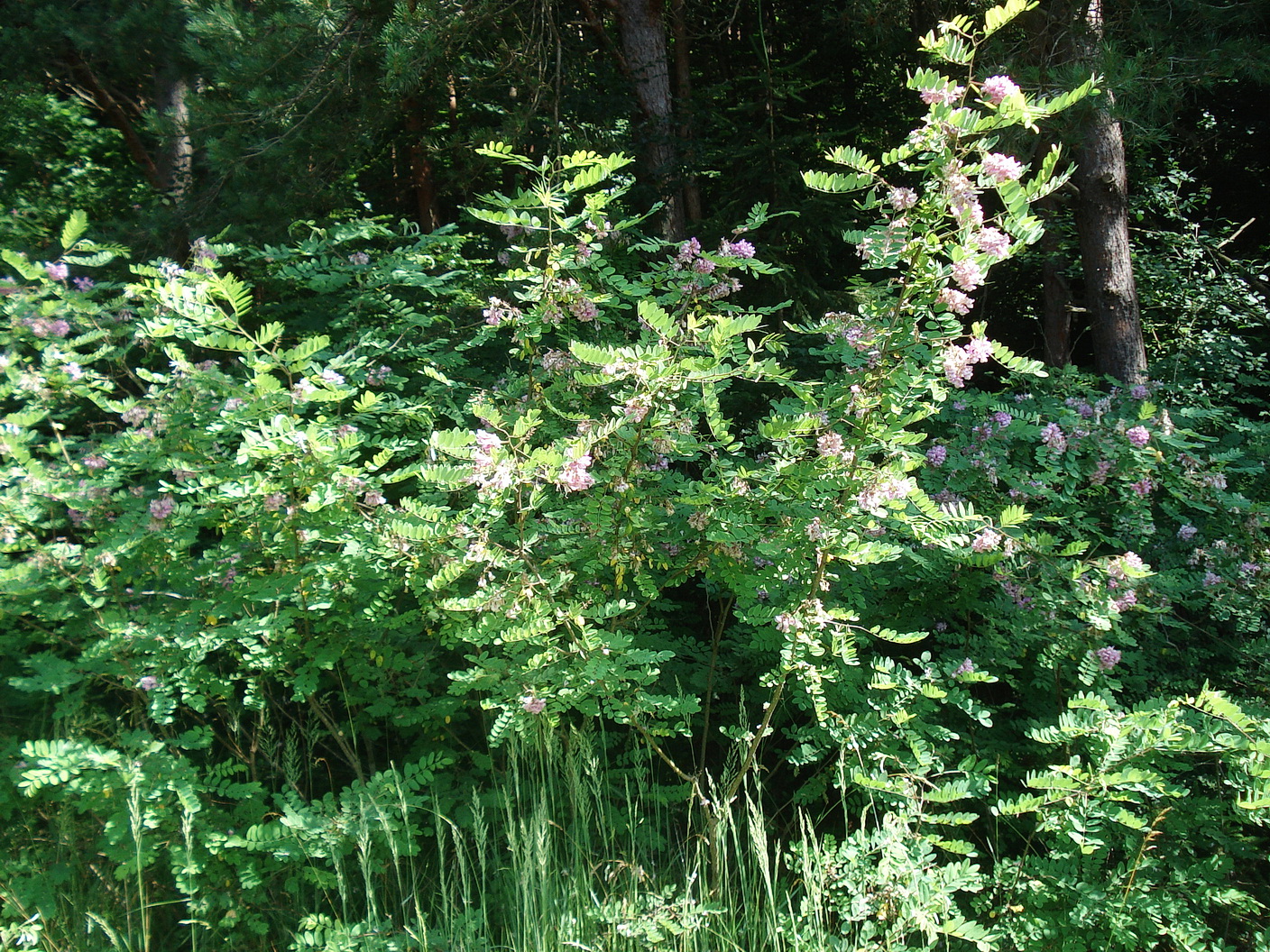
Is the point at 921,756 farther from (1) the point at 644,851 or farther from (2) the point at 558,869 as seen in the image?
(2) the point at 558,869

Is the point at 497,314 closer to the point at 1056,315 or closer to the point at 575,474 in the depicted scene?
the point at 575,474

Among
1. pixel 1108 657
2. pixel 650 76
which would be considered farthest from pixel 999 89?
pixel 650 76

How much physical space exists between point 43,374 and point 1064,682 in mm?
3689

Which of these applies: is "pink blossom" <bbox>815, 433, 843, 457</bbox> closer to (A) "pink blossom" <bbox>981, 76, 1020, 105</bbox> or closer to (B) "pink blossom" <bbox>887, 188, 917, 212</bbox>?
(B) "pink blossom" <bbox>887, 188, 917, 212</bbox>

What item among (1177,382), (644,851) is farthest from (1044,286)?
(644,851)

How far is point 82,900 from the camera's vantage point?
8.50ft

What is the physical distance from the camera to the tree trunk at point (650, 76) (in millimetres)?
4992

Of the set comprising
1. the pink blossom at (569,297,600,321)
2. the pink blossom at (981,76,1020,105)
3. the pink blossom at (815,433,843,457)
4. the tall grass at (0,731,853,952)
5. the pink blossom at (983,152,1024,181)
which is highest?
the pink blossom at (981,76,1020,105)

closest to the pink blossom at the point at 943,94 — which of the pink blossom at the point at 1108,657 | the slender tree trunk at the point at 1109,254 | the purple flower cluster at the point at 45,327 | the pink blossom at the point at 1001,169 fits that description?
the pink blossom at the point at 1001,169

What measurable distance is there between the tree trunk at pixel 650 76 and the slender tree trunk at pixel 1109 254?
2.22 metres

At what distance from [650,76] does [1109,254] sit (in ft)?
9.11

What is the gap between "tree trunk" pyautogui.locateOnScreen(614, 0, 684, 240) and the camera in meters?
4.99

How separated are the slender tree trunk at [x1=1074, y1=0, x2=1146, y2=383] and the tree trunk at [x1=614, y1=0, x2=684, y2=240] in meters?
2.22

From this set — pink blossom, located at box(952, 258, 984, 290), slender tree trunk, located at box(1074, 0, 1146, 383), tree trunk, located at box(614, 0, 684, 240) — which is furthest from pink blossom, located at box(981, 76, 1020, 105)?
slender tree trunk, located at box(1074, 0, 1146, 383)
